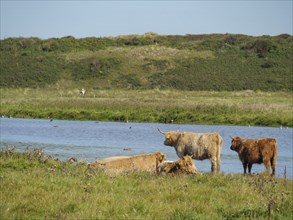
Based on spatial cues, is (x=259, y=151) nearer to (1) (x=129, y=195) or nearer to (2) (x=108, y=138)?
(1) (x=129, y=195)

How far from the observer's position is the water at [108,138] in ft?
72.5

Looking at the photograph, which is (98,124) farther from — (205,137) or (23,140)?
(205,137)

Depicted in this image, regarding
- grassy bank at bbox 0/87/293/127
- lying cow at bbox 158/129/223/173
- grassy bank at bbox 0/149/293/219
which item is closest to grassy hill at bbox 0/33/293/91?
grassy bank at bbox 0/87/293/127

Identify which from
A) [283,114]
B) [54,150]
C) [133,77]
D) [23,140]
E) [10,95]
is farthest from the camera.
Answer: [133,77]

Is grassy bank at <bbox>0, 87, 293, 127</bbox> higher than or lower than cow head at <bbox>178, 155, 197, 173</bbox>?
lower

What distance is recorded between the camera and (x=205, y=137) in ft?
57.9

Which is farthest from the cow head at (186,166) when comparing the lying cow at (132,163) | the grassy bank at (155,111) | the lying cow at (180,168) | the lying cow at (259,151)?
the grassy bank at (155,111)

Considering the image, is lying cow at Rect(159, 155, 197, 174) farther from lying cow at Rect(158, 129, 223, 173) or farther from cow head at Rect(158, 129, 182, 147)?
cow head at Rect(158, 129, 182, 147)

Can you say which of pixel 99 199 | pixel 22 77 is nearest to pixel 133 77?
pixel 22 77

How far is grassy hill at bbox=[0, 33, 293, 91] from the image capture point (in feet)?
216

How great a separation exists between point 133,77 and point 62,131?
3604cm

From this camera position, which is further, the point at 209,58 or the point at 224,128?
the point at 209,58

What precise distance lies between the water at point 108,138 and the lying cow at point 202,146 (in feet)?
4.09

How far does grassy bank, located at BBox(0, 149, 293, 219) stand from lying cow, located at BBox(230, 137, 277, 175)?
3.48 metres
